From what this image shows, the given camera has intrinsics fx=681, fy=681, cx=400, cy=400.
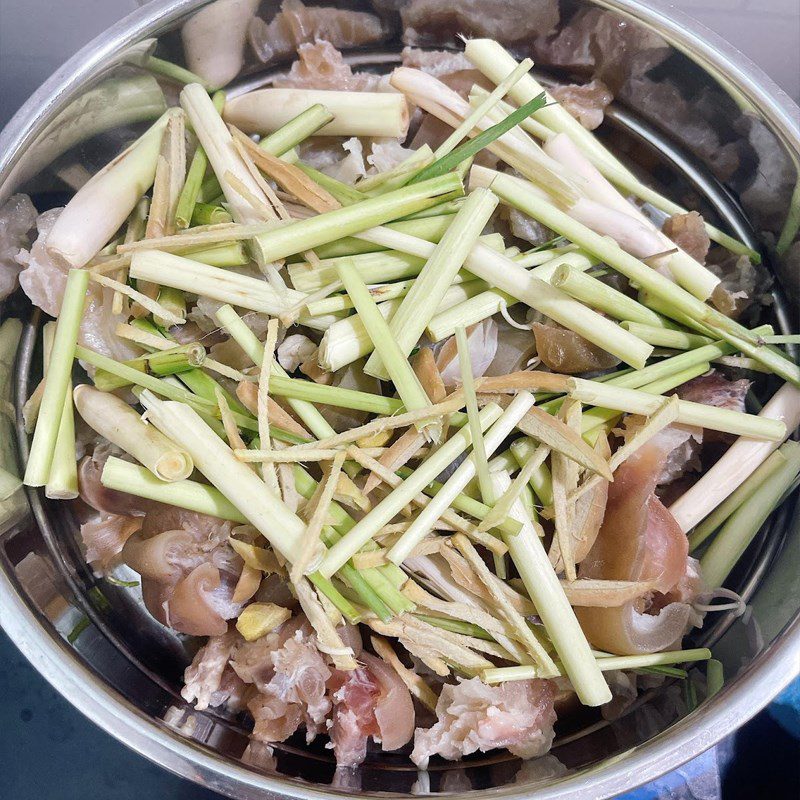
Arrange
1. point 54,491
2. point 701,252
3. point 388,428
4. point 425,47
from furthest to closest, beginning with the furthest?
point 425,47 < point 701,252 < point 54,491 < point 388,428

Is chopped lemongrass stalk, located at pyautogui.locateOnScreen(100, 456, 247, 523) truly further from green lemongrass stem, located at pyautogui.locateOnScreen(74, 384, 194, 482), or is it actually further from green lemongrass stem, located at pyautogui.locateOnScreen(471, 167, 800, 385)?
A: green lemongrass stem, located at pyautogui.locateOnScreen(471, 167, 800, 385)

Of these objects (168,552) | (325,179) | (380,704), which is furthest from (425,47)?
(380,704)

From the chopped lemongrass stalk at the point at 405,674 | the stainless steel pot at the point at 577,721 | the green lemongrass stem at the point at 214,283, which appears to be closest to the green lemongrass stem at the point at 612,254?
the stainless steel pot at the point at 577,721

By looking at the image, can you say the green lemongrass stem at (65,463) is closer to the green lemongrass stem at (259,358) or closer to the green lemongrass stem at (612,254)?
the green lemongrass stem at (259,358)

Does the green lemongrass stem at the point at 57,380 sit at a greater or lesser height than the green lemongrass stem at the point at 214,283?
lesser

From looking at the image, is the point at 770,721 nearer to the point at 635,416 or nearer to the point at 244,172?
the point at 635,416

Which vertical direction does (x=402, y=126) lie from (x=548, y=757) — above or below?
above

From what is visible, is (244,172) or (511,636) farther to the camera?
(244,172)
